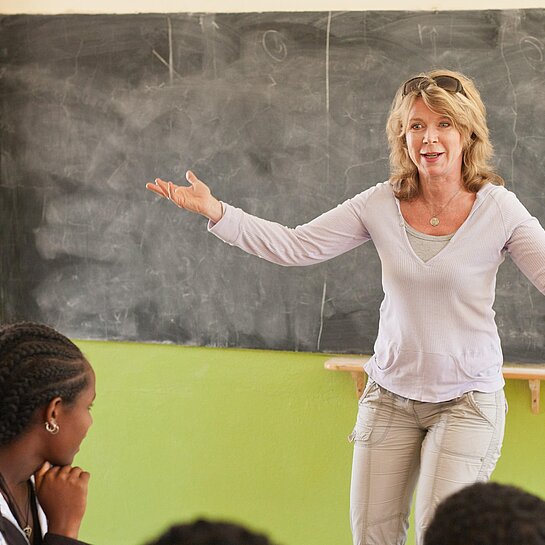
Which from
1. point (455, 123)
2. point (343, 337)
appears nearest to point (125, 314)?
point (343, 337)

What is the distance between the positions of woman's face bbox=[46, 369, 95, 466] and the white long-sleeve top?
88 centimetres

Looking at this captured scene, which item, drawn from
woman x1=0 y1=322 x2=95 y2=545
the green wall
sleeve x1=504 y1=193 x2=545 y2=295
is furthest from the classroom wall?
woman x1=0 y1=322 x2=95 y2=545

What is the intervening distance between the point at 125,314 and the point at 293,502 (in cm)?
99

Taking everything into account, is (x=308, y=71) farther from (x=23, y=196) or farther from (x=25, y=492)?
(x=25, y=492)

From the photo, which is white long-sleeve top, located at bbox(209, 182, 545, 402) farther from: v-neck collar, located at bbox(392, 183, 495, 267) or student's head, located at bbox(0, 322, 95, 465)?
student's head, located at bbox(0, 322, 95, 465)

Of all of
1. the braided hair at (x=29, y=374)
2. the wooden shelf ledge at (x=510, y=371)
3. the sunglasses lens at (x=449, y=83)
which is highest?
the sunglasses lens at (x=449, y=83)

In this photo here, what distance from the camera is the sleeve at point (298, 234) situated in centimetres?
247

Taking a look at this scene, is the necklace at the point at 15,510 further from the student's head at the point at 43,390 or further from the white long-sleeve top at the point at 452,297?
the white long-sleeve top at the point at 452,297

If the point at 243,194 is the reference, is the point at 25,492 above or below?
below

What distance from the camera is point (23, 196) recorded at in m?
3.59

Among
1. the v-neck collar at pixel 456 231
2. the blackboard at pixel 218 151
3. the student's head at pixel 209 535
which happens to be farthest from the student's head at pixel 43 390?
the blackboard at pixel 218 151

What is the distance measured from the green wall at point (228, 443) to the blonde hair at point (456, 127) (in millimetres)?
1098

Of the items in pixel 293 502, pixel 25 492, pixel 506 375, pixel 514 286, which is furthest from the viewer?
pixel 293 502

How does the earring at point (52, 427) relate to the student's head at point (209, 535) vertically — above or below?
Result: below
